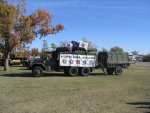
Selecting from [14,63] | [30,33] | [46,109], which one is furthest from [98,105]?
[14,63]

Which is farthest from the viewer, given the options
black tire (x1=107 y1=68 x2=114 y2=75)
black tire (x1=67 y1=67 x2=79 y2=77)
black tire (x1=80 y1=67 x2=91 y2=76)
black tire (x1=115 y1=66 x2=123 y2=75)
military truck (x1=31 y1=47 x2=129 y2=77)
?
black tire (x1=107 y1=68 x2=114 y2=75)

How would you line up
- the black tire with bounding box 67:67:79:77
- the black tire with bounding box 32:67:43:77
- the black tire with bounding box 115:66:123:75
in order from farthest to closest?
the black tire with bounding box 115:66:123:75 < the black tire with bounding box 67:67:79:77 < the black tire with bounding box 32:67:43:77

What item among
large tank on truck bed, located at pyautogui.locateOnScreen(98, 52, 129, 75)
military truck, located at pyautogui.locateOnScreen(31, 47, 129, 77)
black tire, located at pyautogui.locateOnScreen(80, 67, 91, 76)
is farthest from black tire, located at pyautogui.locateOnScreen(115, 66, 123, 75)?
black tire, located at pyautogui.locateOnScreen(80, 67, 91, 76)

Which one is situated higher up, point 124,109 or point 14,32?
point 14,32

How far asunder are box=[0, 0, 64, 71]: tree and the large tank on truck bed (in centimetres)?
1114

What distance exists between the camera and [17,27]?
44.5m

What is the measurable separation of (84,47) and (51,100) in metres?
18.3

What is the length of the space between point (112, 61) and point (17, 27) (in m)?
13.5

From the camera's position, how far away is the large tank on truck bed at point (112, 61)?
119 feet

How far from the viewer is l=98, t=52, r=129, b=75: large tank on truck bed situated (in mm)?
36138

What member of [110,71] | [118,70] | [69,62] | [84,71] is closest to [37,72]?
[69,62]

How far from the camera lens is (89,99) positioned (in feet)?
53.3

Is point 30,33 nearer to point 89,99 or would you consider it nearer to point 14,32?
point 14,32

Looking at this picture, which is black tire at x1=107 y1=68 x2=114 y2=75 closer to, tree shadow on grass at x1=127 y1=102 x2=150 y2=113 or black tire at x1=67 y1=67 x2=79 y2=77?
black tire at x1=67 y1=67 x2=79 y2=77
